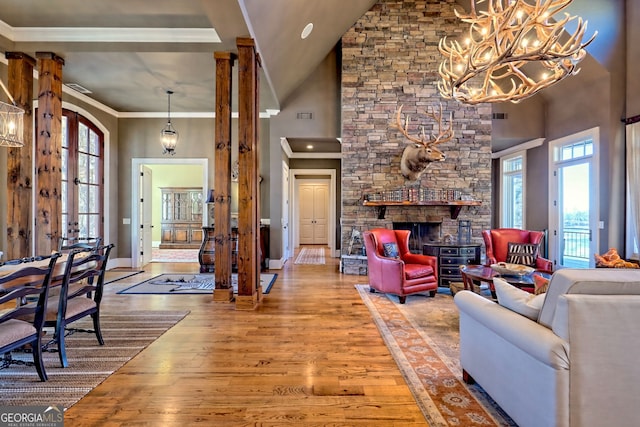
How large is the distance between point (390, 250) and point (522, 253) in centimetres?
175

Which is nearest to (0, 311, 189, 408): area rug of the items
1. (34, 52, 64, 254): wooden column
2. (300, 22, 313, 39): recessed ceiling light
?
(34, 52, 64, 254): wooden column

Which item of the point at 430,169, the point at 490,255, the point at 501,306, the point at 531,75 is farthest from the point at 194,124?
the point at 531,75

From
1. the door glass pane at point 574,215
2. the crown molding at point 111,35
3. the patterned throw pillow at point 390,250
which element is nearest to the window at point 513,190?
the door glass pane at point 574,215

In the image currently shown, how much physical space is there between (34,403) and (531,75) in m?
8.50

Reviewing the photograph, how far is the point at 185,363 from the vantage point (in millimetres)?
2436

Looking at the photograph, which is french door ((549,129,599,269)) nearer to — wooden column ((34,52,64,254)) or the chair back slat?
the chair back slat

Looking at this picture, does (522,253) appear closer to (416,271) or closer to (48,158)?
(416,271)

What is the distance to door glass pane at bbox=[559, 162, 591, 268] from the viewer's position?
538 centimetres

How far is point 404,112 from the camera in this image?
19.9 ft

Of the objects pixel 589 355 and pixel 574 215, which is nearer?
pixel 589 355

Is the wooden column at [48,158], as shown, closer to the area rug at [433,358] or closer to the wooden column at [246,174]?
the wooden column at [246,174]

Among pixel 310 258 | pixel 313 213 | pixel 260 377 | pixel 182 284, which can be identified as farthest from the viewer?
pixel 313 213

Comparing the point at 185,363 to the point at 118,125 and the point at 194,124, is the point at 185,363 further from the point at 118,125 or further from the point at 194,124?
the point at 118,125

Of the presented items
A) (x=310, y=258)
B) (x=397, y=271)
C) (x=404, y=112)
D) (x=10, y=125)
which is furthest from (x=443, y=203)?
(x=10, y=125)
